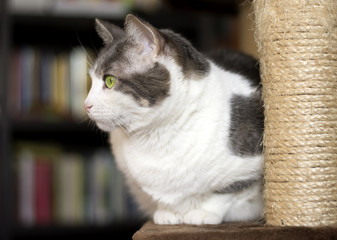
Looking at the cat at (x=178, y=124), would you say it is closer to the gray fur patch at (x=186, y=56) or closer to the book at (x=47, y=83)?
the gray fur patch at (x=186, y=56)

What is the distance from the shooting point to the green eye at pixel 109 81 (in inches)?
44.3

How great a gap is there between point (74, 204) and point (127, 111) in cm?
125

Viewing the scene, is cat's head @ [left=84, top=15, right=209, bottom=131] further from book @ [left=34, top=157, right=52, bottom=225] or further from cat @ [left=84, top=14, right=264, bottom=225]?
book @ [left=34, top=157, right=52, bottom=225]

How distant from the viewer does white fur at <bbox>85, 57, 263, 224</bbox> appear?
3.66 feet

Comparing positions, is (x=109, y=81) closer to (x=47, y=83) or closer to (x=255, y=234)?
(x=255, y=234)

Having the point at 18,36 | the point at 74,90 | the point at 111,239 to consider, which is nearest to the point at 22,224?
the point at 111,239

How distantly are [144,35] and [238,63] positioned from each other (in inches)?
16.4

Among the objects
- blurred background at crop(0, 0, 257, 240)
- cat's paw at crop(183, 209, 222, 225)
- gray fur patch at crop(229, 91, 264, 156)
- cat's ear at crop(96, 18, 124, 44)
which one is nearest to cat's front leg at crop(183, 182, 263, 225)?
cat's paw at crop(183, 209, 222, 225)

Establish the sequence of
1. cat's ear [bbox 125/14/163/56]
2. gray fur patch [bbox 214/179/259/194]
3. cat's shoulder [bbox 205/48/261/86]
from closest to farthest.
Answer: cat's ear [bbox 125/14/163/56] < gray fur patch [bbox 214/179/259/194] < cat's shoulder [bbox 205/48/261/86]

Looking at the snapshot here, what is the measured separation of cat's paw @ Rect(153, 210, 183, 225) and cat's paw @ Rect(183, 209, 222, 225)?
0.09 ft

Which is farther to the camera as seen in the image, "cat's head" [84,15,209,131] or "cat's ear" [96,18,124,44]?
"cat's ear" [96,18,124,44]

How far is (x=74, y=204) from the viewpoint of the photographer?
222 centimetres

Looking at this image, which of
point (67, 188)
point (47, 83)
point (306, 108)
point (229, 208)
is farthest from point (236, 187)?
point (47, 83)

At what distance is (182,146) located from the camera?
114 cm
